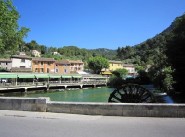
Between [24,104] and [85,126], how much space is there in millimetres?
4900

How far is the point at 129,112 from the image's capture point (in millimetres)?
11133

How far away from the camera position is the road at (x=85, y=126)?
26.9 feet

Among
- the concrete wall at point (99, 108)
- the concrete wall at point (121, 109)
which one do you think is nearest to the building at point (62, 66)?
the concrete wall at point (99, 108)

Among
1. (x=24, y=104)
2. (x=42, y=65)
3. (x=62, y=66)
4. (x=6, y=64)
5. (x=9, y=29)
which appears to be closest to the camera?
(x=24, y=104)

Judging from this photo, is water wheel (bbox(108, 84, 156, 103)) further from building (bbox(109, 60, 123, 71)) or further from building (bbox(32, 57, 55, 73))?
building (bbox(109, 60, 123, 71))

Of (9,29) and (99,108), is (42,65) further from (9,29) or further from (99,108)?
(99,108)

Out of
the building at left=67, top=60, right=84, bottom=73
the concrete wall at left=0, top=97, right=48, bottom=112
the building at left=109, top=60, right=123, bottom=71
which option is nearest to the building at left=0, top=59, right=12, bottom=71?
the building at left=67, top=60, right=84, bottom=73

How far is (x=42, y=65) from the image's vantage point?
101 m

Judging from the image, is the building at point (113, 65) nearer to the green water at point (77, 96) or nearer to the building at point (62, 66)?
the building at point (62, 66)

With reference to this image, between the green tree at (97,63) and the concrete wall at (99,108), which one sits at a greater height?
the green tree at (97,63)

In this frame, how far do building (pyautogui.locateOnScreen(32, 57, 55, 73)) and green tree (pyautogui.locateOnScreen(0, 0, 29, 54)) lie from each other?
208 feet

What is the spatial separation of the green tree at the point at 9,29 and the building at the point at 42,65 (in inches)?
2491

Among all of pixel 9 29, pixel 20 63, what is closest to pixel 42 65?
pixel 20 63

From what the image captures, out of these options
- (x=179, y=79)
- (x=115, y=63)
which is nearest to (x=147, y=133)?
(x=179, y=79)
